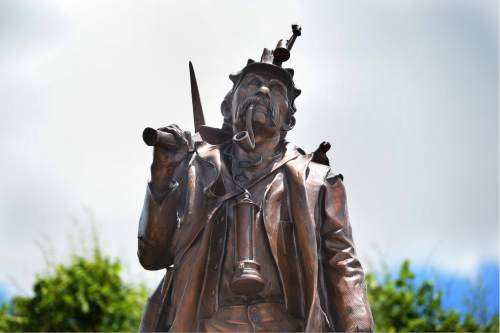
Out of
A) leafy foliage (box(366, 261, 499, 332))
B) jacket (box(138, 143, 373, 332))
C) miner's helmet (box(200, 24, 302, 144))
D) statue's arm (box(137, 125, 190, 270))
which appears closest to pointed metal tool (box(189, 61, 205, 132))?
miner's helmet (box(200, 24, 302, 144))

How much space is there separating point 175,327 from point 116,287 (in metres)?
14.5

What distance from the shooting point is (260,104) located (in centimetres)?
808

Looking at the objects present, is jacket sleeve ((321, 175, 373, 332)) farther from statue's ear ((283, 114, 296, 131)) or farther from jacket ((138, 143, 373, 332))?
statue's ear ((283, 114, 296, 131))

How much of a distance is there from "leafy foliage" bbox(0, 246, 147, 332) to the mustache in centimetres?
1337

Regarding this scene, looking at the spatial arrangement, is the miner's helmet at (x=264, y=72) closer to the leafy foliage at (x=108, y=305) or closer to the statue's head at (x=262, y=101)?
the statue's head at (x=262, y=101)

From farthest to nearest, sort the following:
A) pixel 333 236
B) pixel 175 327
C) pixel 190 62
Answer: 1. pixel 190 62
2. pixel 333 236
3. pixel 175 327

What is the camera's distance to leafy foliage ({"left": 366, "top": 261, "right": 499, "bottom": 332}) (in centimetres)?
1978

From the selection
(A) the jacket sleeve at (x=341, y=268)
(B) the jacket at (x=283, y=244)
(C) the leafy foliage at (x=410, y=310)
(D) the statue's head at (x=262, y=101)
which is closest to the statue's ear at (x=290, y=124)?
(D) the statue's head at (x=262, y=101)

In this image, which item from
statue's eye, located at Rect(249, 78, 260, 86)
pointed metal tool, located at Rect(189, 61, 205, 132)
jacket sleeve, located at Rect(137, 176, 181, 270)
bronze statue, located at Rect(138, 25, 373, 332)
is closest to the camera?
bronze statue, located at Rect(138, 25, 373, 332)

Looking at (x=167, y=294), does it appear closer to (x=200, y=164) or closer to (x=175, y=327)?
(x=175, y=327)

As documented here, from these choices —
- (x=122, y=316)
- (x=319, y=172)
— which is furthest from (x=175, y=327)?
(x=122, y=316)

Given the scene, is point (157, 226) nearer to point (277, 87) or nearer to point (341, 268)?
point (341, 268)

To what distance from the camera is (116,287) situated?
843 inches

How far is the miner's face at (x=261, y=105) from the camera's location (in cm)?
805
